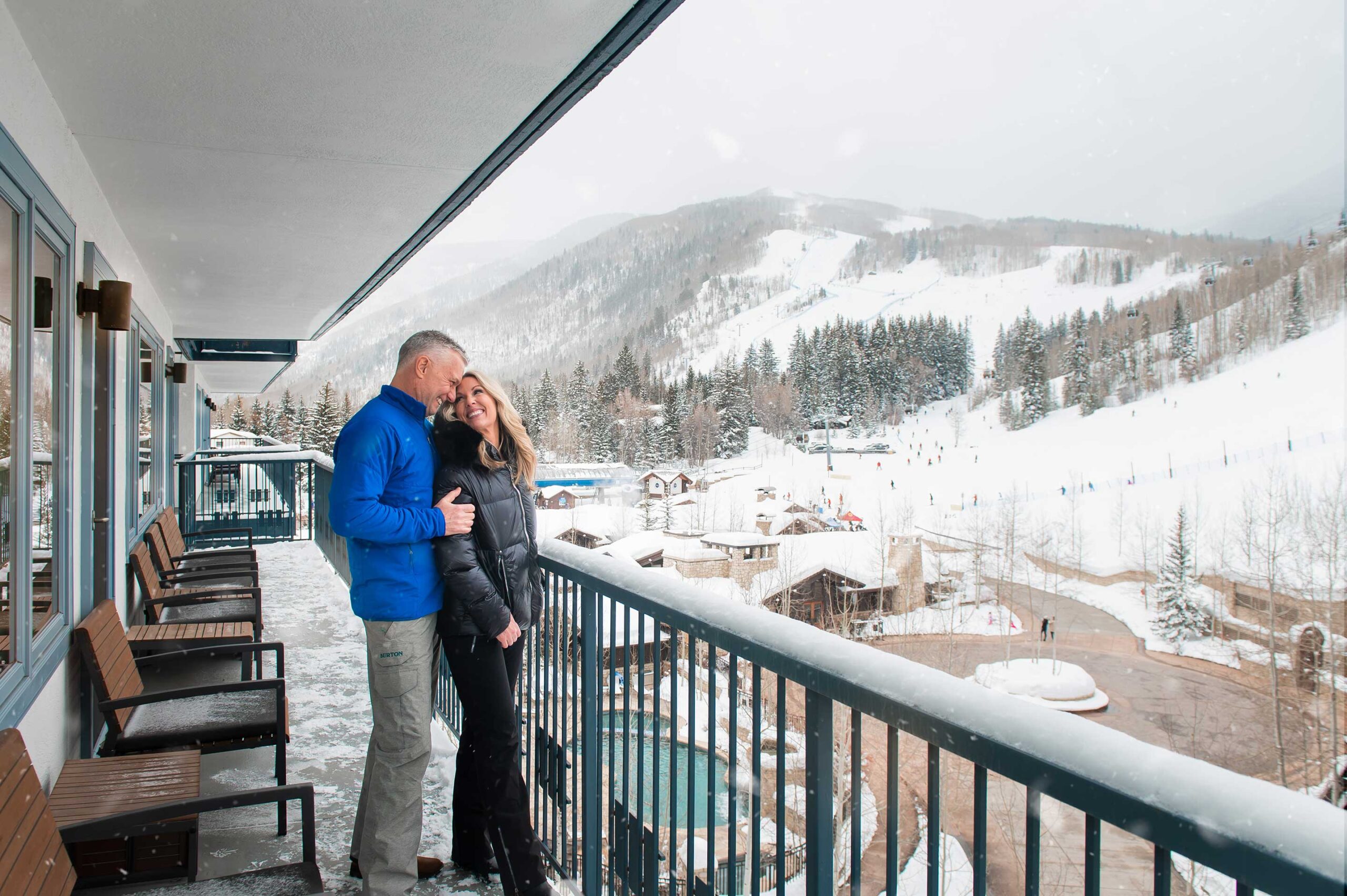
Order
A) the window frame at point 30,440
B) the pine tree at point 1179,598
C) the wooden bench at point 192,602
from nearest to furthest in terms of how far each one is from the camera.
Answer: the window frame at point 30,440, the wooden bench at point 192,602, the pine tree at point 1179,598

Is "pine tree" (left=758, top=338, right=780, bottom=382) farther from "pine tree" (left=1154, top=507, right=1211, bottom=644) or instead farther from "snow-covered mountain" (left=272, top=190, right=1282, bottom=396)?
"pine tree" (left=1154, top=507, right=1211, bottom=644)

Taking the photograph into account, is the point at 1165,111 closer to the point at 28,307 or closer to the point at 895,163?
the point at 895,163

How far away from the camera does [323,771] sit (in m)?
3.21

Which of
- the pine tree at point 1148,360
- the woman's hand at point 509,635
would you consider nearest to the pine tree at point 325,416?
the woman's hand at point 509,635

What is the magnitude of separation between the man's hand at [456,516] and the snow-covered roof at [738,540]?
153 feet

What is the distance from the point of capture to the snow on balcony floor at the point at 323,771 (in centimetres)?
253

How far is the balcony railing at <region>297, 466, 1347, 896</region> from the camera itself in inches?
30.0

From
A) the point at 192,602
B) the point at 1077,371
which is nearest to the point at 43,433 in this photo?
the point at 192,602

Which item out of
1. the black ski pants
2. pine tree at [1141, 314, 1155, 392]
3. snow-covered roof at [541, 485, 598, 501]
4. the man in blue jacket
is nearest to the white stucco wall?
the man in blue jacket

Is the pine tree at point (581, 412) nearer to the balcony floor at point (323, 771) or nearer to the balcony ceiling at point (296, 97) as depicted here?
the balcony floor at point (323, 771)

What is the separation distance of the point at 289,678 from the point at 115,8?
3.35 meters

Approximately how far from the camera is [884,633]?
42.8 m

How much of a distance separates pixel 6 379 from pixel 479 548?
5.12 ft

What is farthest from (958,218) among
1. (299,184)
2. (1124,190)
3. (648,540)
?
(299,184)
